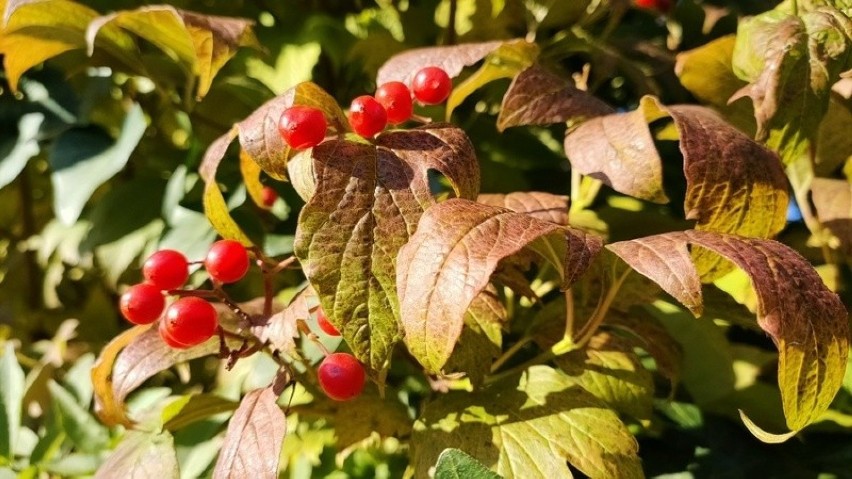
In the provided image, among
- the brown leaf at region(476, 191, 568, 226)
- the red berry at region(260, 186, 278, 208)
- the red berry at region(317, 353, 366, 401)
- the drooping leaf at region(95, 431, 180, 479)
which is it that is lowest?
the drooping leaf at region(95, 431, 180, 479)

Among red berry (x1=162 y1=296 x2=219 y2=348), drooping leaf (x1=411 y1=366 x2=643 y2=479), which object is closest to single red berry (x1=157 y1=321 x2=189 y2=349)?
red berry (x1=162 y1=296 x2=219 y2=348)

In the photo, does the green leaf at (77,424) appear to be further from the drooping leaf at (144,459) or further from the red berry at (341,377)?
the red berry at (341,377)

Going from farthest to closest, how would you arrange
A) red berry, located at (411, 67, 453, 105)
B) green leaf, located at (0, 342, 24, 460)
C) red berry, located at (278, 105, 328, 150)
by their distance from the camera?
green leaf, located at (0, 342, 24, 460) < red berry, located at (411, 67, 453, 105) < red berry, located at (278, 105, 328, 150)

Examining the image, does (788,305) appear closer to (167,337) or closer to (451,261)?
(451,261)

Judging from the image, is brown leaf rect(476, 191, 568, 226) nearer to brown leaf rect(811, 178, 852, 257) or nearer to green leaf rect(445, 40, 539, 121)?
green leaf rect(445, 40, 539, 121)

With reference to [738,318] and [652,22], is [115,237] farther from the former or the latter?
[652,22]

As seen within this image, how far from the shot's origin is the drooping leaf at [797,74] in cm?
69

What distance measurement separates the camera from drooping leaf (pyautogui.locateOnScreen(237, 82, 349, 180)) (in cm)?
62

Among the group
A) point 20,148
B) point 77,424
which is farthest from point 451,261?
point 20,148

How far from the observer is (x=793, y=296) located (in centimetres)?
50

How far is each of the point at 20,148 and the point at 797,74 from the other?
914mm

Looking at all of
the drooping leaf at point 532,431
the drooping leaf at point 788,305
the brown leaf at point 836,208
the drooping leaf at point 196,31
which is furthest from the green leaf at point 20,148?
the brown leaf at point 836,208

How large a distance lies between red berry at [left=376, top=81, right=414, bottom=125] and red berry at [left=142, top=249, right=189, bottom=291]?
0.74 ft

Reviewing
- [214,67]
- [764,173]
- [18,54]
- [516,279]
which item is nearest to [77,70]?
[18,54]
